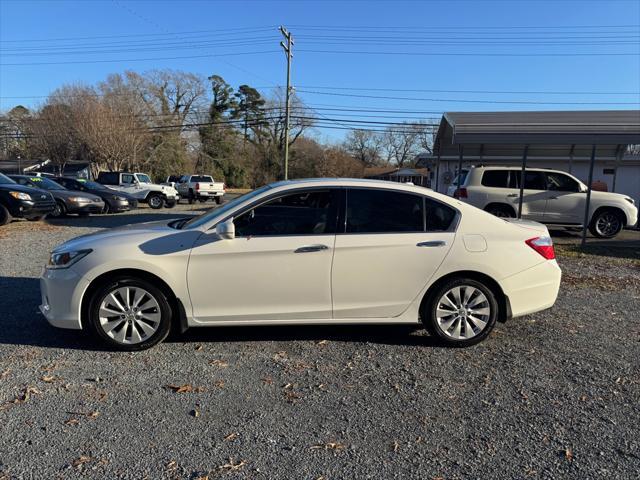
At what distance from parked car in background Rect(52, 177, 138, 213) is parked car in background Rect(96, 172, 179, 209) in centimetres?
301

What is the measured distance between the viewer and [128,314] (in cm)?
426

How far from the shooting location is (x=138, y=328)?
4289 mm

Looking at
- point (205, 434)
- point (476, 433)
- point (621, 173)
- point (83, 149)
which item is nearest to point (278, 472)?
point (205, 434)

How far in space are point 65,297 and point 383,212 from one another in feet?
9.68

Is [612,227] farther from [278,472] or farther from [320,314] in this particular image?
[278,472]

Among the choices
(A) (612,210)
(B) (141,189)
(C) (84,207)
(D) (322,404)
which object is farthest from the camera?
(B) (141,189)

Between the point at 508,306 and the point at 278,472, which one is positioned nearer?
the point at 278,472

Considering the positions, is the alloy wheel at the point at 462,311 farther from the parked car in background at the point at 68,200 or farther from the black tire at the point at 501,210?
the parked car in background at the point at 68,200

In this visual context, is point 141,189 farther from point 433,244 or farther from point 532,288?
point 532,288

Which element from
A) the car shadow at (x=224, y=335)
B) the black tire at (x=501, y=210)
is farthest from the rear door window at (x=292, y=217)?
the black tire at (x=501, y=210)

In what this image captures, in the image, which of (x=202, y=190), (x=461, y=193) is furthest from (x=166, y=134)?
(x=461, y=193)

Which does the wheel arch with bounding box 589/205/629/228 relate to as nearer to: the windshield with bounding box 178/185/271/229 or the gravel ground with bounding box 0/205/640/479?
the gravel ground with bounding box 0/205/640/479

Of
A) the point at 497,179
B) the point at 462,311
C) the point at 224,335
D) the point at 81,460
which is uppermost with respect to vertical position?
the point at 497,179

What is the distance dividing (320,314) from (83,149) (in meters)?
46.4
